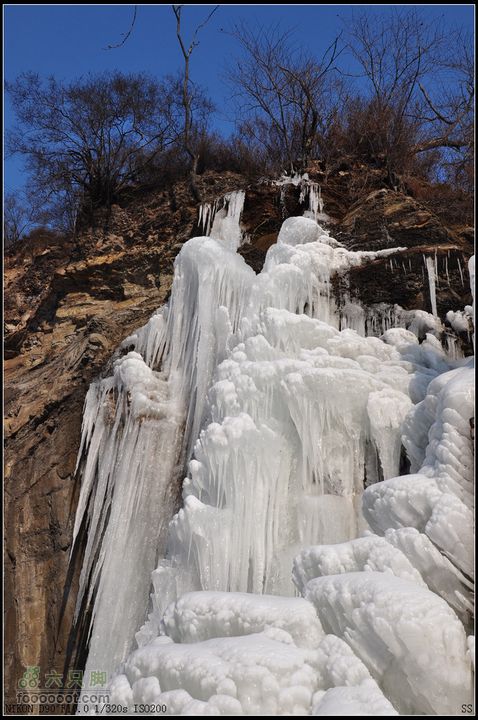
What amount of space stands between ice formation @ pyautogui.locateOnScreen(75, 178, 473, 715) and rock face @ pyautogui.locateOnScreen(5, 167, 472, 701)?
37 cm

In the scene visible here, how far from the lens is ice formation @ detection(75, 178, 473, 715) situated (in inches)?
106

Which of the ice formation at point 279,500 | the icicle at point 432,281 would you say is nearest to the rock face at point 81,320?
the icicle at point 432,281

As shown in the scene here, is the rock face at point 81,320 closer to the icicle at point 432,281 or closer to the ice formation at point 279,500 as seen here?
the icicle at point 432,281

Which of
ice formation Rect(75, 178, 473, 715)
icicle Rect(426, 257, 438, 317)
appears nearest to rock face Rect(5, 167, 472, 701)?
icicle Rect(426, 257, 438, 317)

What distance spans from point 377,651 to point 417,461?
6.03 ft

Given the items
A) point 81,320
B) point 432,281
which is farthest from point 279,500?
point 81,320

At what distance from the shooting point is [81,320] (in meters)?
10.1

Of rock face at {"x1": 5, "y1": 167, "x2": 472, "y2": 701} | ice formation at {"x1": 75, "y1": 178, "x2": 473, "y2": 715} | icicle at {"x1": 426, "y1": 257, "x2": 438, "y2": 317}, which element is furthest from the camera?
rock face at {"x1": 5, "y1": 167, "x2": 472, "y2": 701}

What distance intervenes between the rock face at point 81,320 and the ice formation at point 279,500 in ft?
1.23

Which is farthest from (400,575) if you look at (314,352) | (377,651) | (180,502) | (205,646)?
(180,502)

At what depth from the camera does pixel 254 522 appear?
4.90 metres

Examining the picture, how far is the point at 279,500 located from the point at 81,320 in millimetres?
6134

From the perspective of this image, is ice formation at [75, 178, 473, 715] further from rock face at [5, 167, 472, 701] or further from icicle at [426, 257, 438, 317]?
rock face at [5, 167, 472, 701]

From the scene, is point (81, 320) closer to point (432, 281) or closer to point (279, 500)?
point (432, 281)
